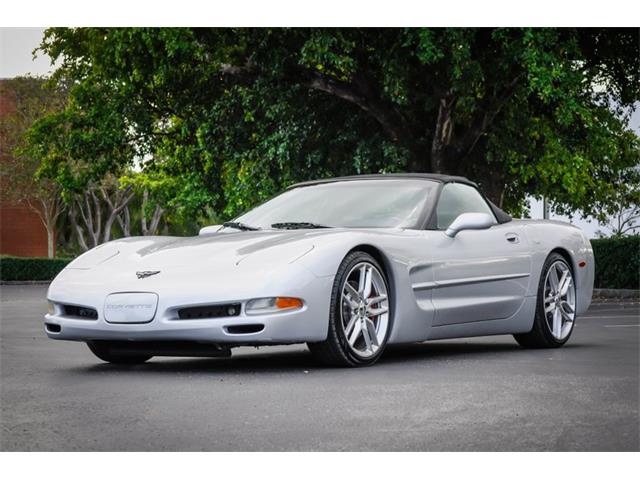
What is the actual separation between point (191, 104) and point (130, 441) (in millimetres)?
20008

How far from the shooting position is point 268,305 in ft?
23.0

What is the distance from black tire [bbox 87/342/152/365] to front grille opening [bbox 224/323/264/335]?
3.60 ft

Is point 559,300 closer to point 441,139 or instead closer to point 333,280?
point 333,280

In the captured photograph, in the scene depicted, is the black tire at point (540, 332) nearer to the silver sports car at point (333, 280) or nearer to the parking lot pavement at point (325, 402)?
the silver sports car at point (333, 280)

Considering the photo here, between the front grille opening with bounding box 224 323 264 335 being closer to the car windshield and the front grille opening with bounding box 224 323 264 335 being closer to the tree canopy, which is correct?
the car windshield

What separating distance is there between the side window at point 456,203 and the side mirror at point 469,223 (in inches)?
9.3

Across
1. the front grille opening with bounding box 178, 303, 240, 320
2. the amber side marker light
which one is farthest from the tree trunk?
the front grille opening with bounding box 178, 303, 240, 320

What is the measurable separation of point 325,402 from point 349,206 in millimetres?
3065

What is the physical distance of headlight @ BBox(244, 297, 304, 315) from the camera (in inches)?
275

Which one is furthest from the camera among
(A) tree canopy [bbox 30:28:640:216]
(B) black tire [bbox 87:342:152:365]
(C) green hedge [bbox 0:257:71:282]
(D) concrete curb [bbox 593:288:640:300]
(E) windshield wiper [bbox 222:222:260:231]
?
(C) green hedge [bbox 0:257:71:282]

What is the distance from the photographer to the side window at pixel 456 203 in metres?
8.82

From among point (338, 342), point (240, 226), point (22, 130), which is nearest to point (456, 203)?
point (240, 226)

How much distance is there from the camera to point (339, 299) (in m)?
7.28

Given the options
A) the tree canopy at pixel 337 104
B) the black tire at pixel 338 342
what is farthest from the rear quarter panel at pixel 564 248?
the tree canopy at pixel 337 104
